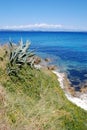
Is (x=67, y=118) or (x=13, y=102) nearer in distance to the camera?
(x=13, y=102)

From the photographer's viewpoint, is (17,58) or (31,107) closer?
(31,107)

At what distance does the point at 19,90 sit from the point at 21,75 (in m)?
1.82

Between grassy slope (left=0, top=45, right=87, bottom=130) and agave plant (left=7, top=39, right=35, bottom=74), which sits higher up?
agave plant (left=7, top=39, right=35, bottom=74)

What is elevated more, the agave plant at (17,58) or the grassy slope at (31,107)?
the agave plant at (17,58)

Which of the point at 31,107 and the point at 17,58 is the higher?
the point at 17,58

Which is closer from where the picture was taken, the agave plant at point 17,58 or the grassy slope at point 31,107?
the grassy slope at point 31,107

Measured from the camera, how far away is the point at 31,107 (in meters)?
11.6

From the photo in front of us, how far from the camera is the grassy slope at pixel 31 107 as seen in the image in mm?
9367

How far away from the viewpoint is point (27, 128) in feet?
27.3

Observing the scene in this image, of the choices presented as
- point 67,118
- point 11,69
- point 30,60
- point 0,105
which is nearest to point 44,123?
point 0,105

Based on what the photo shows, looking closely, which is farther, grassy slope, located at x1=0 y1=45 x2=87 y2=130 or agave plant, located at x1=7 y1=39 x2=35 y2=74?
agave plant, located at x1=7 y1=39 x2=35 y2=74

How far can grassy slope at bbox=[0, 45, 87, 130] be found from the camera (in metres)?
Answer: 9.37

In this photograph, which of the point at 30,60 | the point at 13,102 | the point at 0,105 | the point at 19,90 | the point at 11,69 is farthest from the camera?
the point at 30,60

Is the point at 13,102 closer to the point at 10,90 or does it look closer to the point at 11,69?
the point at 10,90
